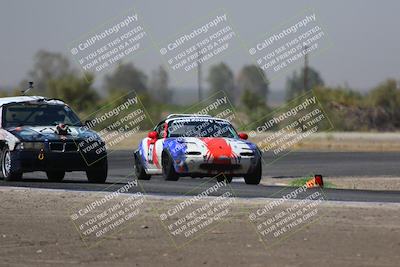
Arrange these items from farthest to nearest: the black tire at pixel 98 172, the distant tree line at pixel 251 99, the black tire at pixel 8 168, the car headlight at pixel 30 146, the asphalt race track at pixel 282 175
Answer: the distant tree line at pixel 251 99, the black tire at pixel 98 172, the black tire at pixel 8 168, the car headlight at pixel 30 146, the asphalt race track at pixel 282 175

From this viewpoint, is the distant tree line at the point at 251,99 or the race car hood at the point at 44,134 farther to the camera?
the distant tree line at the point at 251,99

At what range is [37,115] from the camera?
2292 cm

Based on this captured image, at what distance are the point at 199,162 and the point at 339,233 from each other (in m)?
7.88

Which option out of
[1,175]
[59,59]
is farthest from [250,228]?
[59,59]

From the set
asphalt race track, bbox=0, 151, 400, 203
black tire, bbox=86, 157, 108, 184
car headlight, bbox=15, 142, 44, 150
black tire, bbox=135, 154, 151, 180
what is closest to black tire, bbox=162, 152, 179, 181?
asphalt race track, bbox=0, 151, 400, 203

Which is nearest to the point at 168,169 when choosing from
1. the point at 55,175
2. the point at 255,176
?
the point at 255,176

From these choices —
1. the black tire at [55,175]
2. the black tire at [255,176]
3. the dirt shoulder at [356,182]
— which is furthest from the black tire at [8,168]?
the dirt shoulder at [356,182]

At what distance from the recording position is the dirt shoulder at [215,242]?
12.4m

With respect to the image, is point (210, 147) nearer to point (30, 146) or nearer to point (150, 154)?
point (150, 154)

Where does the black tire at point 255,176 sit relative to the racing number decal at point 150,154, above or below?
below

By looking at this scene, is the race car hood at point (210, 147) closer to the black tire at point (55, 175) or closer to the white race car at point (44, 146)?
the white race car at point (44, 146)

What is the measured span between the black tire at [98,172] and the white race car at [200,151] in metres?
1.13

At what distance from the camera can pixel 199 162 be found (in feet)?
71.9

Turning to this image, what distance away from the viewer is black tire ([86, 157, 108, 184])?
22.5m
